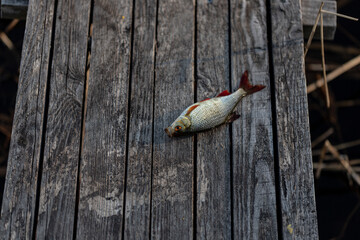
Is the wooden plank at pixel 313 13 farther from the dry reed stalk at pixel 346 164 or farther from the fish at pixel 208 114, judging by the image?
the dry reed stalk at pixel 346 164

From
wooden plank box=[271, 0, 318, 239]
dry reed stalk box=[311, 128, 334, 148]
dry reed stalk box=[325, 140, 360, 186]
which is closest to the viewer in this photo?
wooden plank box=[271, 0, 318, 239]

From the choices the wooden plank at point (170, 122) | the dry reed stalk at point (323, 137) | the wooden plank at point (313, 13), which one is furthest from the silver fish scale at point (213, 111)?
the dry reed stalk at point (323, 137)

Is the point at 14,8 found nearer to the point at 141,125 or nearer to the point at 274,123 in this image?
the point at 141,125

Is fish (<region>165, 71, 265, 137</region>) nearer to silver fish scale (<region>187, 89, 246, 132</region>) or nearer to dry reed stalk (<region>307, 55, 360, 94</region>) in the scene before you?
silver fish scale (<region>187, 89, 246, 132</region>)

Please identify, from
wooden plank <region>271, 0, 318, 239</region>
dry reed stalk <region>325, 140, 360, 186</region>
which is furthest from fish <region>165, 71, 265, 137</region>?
dry reed stalk <region>325, 140, 360, 186</region>

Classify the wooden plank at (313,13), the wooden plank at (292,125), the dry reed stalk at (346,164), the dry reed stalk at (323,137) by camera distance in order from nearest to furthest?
the wooden plank at (292,125) → the wooden plank at (313,13) → the dry reed stalk at (346,164) → the dry reed stalk at (323,137)

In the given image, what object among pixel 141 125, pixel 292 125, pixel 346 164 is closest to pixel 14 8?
pixel 141 125

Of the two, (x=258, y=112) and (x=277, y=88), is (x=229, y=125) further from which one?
(x=277, y=88)

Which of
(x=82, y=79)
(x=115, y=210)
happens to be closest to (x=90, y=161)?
(x=115, y=210)
